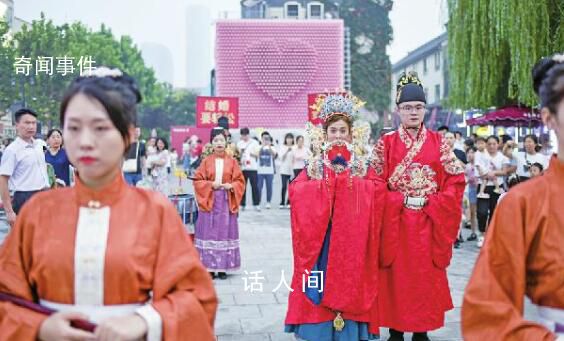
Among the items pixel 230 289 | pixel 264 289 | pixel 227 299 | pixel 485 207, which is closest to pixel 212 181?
pixel 230 289

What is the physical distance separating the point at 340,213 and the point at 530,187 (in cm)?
233

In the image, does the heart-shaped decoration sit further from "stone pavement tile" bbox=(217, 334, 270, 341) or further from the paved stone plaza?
"stone pavement tile" bbox=(217, 334, 270, 341)

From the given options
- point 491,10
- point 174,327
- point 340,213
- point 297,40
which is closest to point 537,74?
point 174,327

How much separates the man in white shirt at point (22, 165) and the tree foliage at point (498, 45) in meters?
6.76

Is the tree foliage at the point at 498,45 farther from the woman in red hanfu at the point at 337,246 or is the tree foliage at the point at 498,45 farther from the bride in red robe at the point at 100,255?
the bride in red robe at the point at 100,255

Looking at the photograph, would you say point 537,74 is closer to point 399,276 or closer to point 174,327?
point 174,327

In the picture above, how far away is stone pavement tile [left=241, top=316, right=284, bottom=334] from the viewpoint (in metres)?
4.76

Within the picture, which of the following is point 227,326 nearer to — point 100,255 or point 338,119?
point 338,119

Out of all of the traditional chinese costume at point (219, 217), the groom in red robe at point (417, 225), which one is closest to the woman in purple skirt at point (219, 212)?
the traditional chinese costume at point (219, 217)

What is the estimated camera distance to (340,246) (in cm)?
420

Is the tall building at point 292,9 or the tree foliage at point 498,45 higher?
the tall building at point 292,9

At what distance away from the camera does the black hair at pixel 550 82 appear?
1.92 m

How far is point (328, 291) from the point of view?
4172 mm

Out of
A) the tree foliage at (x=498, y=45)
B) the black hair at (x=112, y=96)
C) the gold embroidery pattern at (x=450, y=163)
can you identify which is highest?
the tree foliage at (x=498, y=45)
